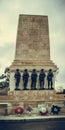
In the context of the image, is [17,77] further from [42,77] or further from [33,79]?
[42,77]

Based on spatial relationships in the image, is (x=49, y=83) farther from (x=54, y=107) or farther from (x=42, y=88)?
(x=54, y=107)

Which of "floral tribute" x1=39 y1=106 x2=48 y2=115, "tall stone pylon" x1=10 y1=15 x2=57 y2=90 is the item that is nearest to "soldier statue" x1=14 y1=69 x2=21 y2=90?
"tall stone pylon" x1=10 y1=15 x2=57 y2=90

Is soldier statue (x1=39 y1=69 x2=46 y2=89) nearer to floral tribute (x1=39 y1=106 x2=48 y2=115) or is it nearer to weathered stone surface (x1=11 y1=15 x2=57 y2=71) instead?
weathered stone surface (x1=11 y1=15 x2=57 y2=71)

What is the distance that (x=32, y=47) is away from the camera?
21094 mm

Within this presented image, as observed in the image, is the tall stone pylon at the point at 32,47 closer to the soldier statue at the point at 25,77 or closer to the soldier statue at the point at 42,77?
the soldier statue at the point at 25,77

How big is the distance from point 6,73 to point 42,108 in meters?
26.9

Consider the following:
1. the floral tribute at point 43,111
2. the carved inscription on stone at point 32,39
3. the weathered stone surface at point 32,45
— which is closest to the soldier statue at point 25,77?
the weathered stone surface at point 32,45

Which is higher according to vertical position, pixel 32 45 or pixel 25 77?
pixel 32 45

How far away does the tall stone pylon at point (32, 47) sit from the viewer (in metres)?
20.8

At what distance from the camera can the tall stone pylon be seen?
20781 mm

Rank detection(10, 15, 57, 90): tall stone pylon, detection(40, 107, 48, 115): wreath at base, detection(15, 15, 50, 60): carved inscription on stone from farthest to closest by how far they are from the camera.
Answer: detection(15, 15, 50, 60): carved inscription on stone, detection(10, 15, 57, 90): tall stone pylon, detection(40, 107, 48, 115): wreath at base

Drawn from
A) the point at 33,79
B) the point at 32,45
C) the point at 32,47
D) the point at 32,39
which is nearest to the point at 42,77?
the point at 33,79

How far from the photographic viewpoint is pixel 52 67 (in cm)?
2095

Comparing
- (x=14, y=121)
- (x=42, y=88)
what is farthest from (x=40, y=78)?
(x=14, y=121)
